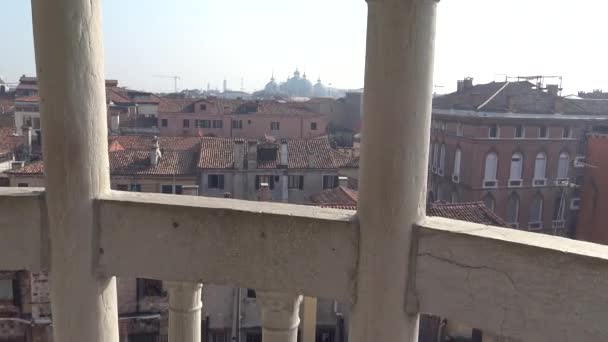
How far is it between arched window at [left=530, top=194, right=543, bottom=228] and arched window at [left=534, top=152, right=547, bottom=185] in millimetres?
889

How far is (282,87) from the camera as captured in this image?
19112 centimetres

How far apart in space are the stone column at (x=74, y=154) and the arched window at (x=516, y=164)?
30.6m

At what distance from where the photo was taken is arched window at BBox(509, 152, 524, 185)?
30956mm

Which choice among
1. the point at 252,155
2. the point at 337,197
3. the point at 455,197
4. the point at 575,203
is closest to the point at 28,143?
the point at 252,155

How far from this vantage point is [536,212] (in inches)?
1267

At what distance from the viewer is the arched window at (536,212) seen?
3170cm

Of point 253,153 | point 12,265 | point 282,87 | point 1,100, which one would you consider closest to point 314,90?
point 282,87

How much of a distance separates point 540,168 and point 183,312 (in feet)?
103

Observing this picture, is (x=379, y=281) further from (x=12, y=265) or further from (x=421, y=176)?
(x=12, y=265)

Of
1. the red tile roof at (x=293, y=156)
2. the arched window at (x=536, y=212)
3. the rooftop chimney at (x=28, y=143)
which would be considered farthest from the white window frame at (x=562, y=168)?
the rooftop chimney at (x=28, y=143)

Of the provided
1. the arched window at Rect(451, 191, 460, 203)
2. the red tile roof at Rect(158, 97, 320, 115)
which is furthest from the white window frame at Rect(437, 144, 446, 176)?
the red tile roof at Rect(158, 97, 320, 115)

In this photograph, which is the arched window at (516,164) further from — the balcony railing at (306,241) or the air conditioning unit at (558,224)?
the balcony railing at (306,241)

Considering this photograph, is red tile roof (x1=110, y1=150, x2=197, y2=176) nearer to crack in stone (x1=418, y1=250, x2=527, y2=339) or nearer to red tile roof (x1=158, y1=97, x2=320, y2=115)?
red tile roof (x1=158, y1=97, x2=320, y2=115)

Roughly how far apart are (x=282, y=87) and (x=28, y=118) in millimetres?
154117
